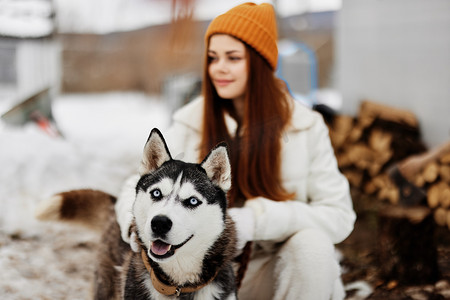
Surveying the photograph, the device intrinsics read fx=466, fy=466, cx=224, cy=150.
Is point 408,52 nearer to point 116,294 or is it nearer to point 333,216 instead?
point 333,216

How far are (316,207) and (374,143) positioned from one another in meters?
1.98

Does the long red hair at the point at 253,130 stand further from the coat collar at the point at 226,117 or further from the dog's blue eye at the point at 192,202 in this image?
the dog's blue eye at the point at 192,202

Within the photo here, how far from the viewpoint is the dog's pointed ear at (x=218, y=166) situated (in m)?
0.91

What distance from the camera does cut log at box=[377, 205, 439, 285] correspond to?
208 centimetres

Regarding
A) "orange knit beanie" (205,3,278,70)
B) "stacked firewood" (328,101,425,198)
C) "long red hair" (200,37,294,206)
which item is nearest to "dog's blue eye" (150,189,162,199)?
"long red hair" (200,37,294,206)

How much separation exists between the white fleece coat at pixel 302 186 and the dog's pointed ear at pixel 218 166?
0.90 feet

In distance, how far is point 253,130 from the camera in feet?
3.89

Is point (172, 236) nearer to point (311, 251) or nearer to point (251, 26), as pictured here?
point (251, 26)

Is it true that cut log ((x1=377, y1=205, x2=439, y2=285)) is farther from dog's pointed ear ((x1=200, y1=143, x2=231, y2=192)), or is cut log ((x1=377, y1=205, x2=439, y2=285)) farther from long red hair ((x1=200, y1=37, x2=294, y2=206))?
dog's pointed ear ((x1=200, y1=143, x2=231, y2=192))

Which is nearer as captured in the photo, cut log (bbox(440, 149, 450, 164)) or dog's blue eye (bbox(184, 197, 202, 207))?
→ dog's blue eye (bbox(184, 197, 202, 207))

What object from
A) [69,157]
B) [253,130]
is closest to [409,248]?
[253,130]

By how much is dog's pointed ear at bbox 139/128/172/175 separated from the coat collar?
0.26 m

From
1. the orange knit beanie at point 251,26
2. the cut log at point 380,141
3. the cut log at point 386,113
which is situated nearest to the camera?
the orange knit beanie at point 251,26

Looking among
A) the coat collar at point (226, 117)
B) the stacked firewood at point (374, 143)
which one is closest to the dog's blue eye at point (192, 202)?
the coat collar at point (226, 117)
